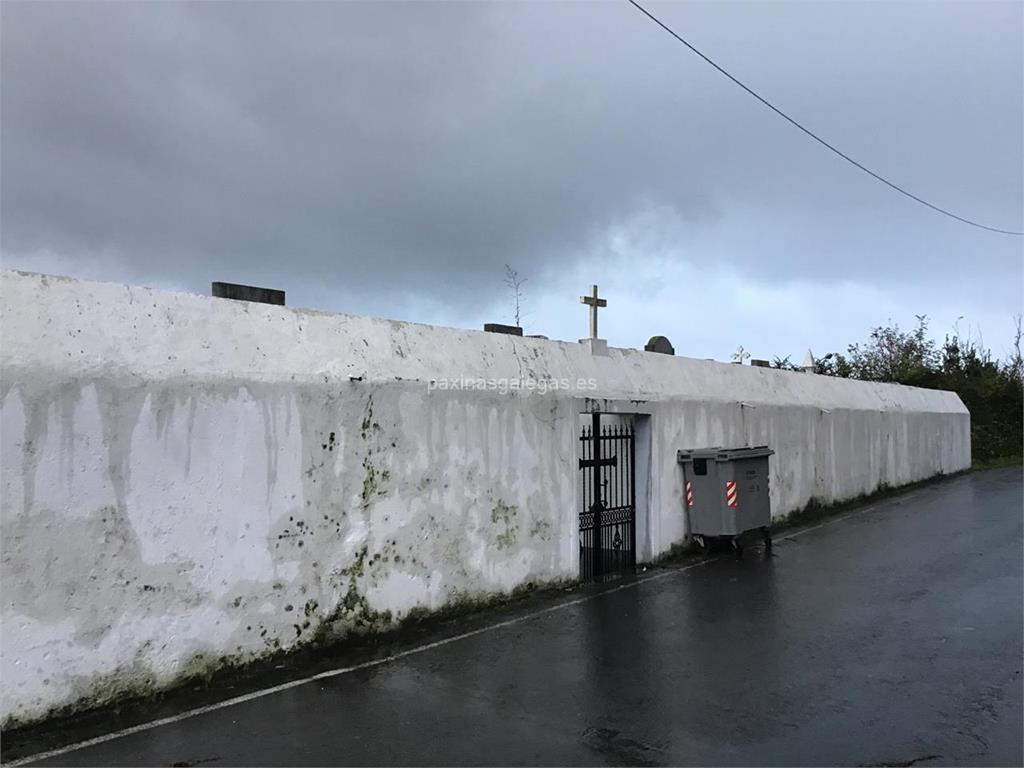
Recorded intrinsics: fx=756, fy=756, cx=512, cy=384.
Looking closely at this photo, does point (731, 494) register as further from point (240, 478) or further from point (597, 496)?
point (240, 478)

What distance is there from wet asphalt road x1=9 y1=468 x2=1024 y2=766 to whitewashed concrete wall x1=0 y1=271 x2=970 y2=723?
679 mm

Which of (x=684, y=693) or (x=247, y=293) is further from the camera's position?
(x=247, y=293)

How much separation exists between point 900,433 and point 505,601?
1581 cm

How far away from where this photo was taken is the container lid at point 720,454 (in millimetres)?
10180

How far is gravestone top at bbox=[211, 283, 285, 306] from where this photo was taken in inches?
241

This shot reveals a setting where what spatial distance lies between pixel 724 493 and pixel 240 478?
22.3ft

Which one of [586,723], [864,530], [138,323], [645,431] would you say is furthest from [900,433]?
[138,323]

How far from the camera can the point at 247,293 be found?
628 centimetres

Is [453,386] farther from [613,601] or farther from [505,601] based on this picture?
[613,601]

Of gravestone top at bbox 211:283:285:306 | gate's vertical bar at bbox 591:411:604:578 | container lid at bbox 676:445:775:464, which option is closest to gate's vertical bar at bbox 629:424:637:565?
gate's vertical bar at bbox 591:411:604:578

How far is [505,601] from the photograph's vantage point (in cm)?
776

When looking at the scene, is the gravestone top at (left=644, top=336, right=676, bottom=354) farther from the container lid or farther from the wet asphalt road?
the wet asphalt road

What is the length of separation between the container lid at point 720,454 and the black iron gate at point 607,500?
0.93 metres

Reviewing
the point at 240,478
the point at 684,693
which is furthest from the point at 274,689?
the point at 684,693
